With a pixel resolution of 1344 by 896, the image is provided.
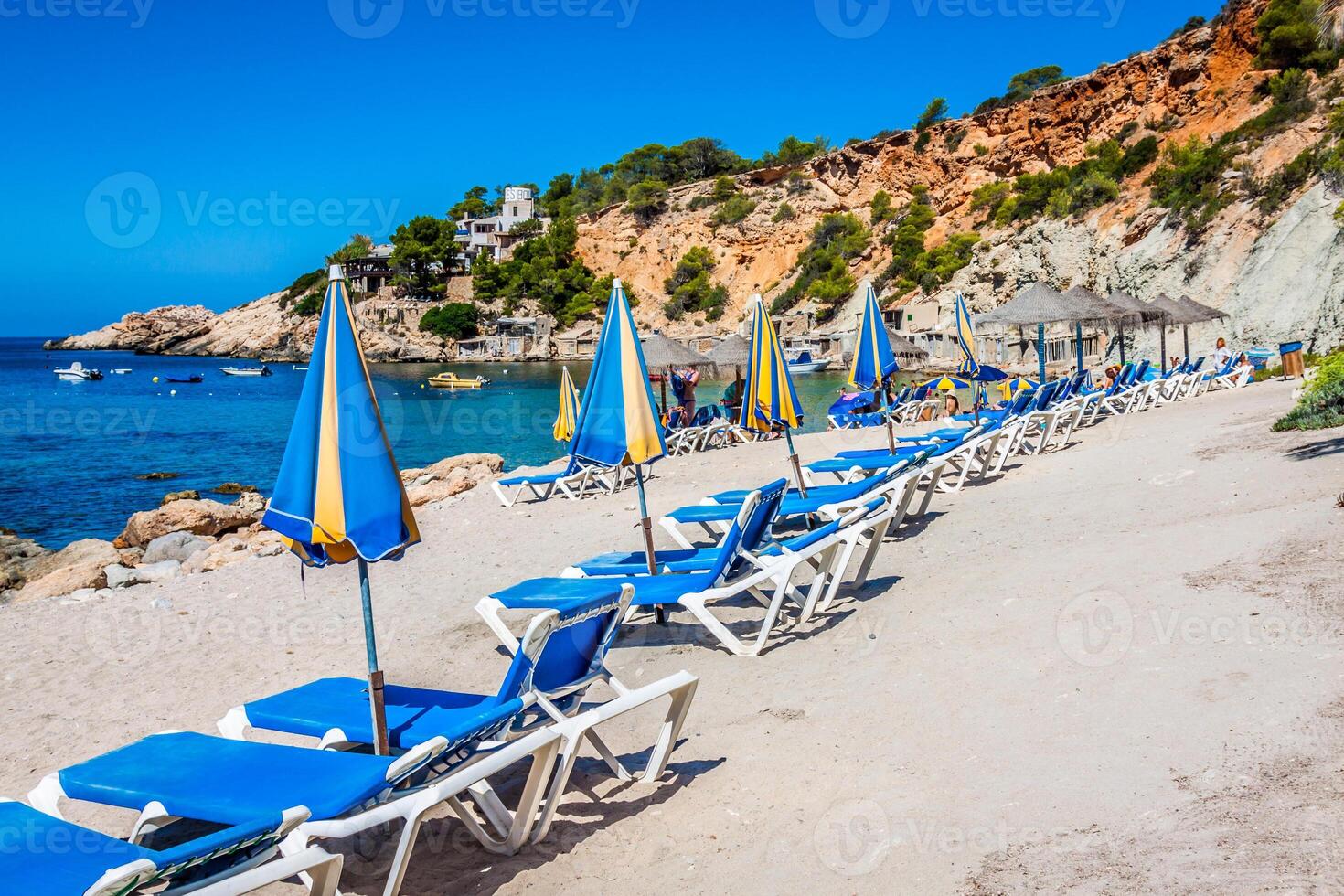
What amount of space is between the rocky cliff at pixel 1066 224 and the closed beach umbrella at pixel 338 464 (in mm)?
25668

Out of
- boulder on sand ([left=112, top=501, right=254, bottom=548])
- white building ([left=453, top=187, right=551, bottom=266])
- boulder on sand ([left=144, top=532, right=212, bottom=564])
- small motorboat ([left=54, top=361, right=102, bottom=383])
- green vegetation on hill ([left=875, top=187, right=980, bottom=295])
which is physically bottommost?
boulder on sand ([left=144, top=532, right=212, bottom=564])

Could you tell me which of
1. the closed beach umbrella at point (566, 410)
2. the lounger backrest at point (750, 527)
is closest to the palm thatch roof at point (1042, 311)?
the closed beach umbrella at point (566, 410)

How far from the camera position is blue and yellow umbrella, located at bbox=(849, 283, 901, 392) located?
1179cm

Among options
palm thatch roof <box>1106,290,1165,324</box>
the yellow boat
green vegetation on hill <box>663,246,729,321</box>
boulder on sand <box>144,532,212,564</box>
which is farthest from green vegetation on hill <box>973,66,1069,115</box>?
boulder on sand <box>144,532,212,564</box>

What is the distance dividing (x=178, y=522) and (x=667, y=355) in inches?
342

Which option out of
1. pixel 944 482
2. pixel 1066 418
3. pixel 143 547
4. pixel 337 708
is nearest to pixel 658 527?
pixel 944 482

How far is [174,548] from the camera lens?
13.5 metres

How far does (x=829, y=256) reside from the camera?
6494cm

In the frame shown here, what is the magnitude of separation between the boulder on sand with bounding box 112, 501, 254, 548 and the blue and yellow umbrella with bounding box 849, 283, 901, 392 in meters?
9.75

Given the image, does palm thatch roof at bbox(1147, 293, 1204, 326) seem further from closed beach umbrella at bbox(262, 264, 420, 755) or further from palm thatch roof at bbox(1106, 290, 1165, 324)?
closed beach umbrella at bbox(262, 264, 420, 755)

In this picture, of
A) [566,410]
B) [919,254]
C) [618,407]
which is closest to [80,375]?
[919,254]

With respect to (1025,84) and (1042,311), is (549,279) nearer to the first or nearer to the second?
(1025,84)

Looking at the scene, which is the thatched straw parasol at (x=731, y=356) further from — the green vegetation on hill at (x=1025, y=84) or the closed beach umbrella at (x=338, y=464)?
the green vegetation on hill at (x=1025, y=84)

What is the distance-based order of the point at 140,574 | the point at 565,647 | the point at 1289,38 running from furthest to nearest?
the point at 1289,38, the point at 140,574, the point at 565,647
